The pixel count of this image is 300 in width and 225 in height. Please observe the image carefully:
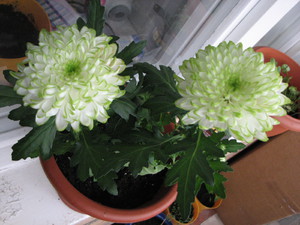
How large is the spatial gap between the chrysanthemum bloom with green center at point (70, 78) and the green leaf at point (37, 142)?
7cm

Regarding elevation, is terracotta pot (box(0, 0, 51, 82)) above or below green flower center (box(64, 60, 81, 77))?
below

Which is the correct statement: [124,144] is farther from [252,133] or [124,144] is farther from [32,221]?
[32,221]

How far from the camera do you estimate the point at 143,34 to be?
3.15ft

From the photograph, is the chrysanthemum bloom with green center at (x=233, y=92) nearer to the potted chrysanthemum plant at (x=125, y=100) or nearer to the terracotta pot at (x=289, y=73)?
the potted chrysanthemum plant at (x=125, y=100)

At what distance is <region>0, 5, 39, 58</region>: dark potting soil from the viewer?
2.62ft

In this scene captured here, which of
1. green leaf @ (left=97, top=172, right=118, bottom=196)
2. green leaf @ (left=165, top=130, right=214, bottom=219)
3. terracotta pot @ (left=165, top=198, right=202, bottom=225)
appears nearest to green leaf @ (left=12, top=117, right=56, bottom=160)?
green leaf @ (left=97, top=172, right=118, bottom=196)

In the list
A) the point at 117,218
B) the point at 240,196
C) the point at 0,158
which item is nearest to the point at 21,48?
the point at 0,158

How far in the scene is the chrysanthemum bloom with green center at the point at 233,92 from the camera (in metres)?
0.42

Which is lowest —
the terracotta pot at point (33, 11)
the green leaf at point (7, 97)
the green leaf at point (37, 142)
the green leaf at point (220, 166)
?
the terracotta pot at point (33, 11)

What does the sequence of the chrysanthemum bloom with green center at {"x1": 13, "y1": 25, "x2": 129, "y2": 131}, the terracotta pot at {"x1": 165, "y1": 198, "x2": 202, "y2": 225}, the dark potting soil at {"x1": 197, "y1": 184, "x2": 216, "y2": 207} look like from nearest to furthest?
1. the chrysanthemum bloom with green center at {"x1": 13, "y1": 25, "x2": 129, "y2": 131}
2. the terracotta pot at {"x1": 165, "y1": 198, "x2": 202, "y2": 225}
3. the dark potting soil at {"x1": 197, "y1": 184, "x2": 216, "y2": 207}

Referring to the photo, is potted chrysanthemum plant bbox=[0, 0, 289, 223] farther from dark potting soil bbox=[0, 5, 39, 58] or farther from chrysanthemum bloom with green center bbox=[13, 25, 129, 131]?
dark potting soil bbox=[0, 5, 39, 58]

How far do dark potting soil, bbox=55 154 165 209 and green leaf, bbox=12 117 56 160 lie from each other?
0.20m

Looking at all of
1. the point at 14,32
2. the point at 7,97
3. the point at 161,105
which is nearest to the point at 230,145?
the point at 161,105

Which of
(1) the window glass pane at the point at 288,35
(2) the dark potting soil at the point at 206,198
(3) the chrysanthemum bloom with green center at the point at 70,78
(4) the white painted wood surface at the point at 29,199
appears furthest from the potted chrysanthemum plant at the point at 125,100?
(2) the dark potting soil at the point at 206,198
